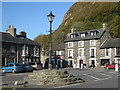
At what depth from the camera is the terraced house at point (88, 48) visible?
49750 mm

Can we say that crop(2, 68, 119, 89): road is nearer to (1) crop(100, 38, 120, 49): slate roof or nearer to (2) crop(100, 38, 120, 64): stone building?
(2) crop(100, 38, 120, 64): stone building

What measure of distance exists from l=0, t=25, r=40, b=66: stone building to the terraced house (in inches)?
460

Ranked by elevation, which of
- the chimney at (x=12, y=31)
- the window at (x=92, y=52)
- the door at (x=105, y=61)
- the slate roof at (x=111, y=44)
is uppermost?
the chimney at (x=12, y=31)

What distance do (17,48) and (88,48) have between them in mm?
18705

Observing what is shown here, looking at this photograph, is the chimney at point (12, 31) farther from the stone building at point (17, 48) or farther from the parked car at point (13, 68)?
the parked car at point (13, 68)

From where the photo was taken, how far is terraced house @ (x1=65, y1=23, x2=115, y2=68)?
49750mm

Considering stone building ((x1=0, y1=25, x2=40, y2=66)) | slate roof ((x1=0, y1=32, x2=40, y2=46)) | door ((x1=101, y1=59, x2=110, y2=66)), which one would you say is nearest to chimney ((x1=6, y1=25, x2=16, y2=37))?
stone building ((x1=0, y1=25, x2=40, y2=66))

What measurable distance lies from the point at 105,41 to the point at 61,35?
51550mm

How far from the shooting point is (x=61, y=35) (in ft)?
332

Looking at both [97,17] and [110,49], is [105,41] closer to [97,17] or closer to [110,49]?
[110,49]

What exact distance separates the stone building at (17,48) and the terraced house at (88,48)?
11.7 meters

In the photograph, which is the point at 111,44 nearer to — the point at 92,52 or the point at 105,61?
the point at 105,61

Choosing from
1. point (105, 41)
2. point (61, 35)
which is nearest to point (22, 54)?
point (105, 41)

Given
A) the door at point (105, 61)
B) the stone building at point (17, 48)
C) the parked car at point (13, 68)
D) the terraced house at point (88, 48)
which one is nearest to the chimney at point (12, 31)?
the stone building at point (17, 48)
